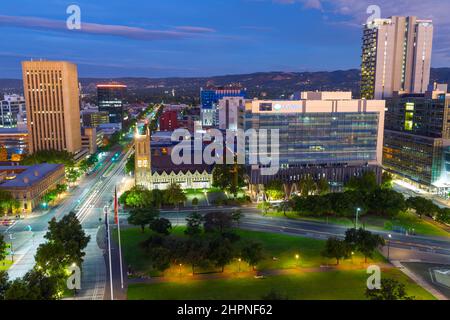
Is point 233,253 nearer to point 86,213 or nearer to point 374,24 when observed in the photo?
point 86,213

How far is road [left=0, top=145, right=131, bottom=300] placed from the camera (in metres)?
45.4

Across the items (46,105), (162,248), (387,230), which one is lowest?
(387,230)

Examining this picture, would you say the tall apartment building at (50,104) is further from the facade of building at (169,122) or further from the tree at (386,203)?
the tree at (386,203)

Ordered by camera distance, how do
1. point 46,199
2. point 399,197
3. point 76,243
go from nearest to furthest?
point 76,243 < point 399,197 < point 46,199

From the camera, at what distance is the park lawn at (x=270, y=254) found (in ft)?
155

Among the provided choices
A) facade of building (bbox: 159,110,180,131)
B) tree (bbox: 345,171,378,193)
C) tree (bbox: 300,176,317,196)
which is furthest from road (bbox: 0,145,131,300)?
facade of building (bbox: 159,110,180,131)

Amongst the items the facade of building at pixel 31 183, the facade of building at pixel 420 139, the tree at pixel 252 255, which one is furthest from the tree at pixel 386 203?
the facade of building at pixel 31 183

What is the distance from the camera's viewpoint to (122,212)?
72.1m

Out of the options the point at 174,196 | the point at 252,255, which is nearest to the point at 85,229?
the point at 174,196

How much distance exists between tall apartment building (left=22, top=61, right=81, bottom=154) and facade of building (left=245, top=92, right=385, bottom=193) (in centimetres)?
5789

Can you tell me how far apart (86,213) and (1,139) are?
248 ft

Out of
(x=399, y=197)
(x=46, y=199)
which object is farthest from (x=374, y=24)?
(x=46, y=199)

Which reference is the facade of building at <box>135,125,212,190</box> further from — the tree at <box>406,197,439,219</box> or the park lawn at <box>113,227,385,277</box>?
the tree at <box>406,197,439,219</box>

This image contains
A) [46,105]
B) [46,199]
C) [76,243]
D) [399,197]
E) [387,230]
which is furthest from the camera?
[46,105]
